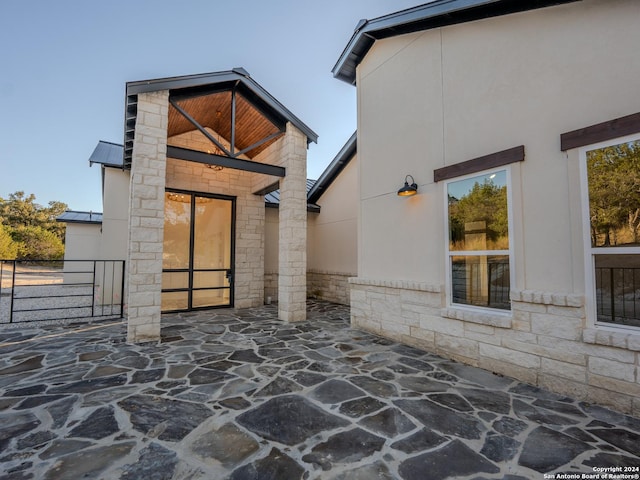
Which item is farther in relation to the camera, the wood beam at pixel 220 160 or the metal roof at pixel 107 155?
the metal roof at pixel 107 155

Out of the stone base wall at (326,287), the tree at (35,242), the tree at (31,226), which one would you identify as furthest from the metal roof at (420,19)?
the tree at (35,242)

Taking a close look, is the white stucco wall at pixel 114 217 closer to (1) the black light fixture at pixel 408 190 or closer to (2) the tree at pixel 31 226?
(1) the black light fixture at pixel 408 190

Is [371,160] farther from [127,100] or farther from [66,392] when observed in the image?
[66,392]

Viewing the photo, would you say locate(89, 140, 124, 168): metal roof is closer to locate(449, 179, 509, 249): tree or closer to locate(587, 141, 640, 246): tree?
locate(449, 179, 509, 249): tree

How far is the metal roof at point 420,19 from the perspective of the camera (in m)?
3.72

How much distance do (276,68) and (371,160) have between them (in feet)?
32.0

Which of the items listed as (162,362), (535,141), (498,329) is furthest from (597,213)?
(162,362)

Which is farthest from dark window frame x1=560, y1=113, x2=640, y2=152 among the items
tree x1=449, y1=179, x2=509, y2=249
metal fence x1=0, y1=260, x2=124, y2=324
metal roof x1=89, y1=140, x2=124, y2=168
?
metal roof x1=89, y1=140, x2=124, y2=168

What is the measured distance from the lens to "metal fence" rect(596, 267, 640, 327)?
10.1ft

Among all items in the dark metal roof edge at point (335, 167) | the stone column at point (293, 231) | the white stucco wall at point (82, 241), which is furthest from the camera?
the white stucco wall at point (82, 241)

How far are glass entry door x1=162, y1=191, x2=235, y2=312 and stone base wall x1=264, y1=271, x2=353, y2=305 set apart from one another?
141 centimetres

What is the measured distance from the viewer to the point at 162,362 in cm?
405

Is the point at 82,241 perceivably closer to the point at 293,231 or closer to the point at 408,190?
the point at 293,231

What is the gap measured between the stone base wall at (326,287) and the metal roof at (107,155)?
5.86 meters
